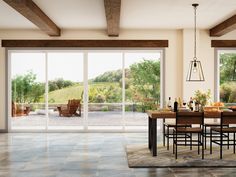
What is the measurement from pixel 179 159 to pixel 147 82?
13.0 ft

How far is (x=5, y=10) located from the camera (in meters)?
6.99

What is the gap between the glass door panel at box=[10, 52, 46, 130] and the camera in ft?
30.9

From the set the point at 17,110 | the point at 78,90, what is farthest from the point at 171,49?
the point at 17,110

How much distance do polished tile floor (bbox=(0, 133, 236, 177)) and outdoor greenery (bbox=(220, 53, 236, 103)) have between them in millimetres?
2497

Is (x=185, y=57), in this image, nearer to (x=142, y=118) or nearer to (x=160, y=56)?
(x=160, y=56)

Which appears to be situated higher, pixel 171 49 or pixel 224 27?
pixel 224 27

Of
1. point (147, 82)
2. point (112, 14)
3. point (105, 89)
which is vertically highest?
point (112, 14)

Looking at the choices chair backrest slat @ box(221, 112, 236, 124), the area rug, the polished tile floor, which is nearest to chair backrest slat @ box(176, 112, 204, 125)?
chair backrest slat @ box(221, 112, 236, 124)

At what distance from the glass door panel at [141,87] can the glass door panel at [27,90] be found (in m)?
2.22

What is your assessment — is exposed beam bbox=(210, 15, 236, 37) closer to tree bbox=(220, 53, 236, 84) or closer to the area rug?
tree bbox=(220, 53, 236, 84)

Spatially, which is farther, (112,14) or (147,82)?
(147,82)

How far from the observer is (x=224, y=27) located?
8.02 meters

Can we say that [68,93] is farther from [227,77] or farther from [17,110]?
[227,77]

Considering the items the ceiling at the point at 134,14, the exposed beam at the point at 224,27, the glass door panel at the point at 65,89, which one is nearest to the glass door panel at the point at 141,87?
the ceiling at the point at 134,14
